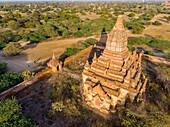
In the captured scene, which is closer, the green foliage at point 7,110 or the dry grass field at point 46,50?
the green foliage at point 7,110

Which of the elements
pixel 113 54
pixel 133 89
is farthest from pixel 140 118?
pixel 113 54

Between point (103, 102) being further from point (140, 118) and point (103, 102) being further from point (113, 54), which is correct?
point (113, 54)

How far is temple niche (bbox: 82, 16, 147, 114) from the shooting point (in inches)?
577

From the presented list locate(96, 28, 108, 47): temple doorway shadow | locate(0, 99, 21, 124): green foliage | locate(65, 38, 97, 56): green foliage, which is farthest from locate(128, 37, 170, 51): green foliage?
locate(0, 99, 21, 124): green foliage

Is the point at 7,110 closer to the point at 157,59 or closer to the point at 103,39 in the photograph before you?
the point at 157,59

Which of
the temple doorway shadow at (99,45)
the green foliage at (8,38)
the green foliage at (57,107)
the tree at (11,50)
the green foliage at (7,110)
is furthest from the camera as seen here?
the green foliage at (8,38)

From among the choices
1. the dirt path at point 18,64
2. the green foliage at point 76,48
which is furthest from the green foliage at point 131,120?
the green foliage at point 76,48

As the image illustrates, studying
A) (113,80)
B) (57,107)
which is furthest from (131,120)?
(57,107)

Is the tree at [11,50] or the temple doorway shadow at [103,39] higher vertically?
the tree at [11,50]

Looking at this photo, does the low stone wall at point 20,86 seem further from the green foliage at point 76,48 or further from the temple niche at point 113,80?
the green foliage at point 76,48

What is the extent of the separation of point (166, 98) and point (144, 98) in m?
3.03

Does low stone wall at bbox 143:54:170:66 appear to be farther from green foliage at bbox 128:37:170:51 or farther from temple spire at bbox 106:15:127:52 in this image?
temple spire at bbox 106:15:127:52

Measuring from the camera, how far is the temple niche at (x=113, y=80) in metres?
14.6

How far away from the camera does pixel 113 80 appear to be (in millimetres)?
15234
